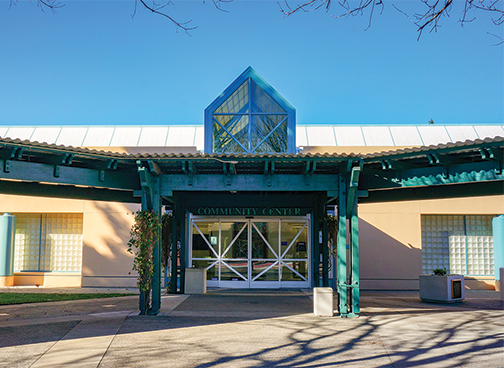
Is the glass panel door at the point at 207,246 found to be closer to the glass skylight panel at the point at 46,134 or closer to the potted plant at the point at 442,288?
the potted plant at the point at 442,288

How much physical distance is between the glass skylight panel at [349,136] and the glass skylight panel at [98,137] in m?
10.8

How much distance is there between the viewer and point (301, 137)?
21.0 metres

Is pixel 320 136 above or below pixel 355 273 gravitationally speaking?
above

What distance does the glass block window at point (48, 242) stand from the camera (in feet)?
58.1

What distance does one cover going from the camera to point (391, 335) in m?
7.99

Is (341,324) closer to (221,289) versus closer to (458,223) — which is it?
(221,289)

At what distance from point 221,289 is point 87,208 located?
6.21m

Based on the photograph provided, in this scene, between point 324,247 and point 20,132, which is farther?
point 20,132

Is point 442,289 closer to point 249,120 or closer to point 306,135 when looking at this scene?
point 249,120

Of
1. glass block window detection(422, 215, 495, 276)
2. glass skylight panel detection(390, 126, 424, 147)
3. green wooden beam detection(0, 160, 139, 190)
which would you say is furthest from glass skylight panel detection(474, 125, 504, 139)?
green wooden beam detection(0, 160, 139, 190)

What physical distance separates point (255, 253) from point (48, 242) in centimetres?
824

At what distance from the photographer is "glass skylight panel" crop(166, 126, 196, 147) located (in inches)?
836

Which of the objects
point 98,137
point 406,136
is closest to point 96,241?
point 98,137

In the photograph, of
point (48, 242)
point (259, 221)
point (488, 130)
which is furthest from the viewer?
point (488, 130)
